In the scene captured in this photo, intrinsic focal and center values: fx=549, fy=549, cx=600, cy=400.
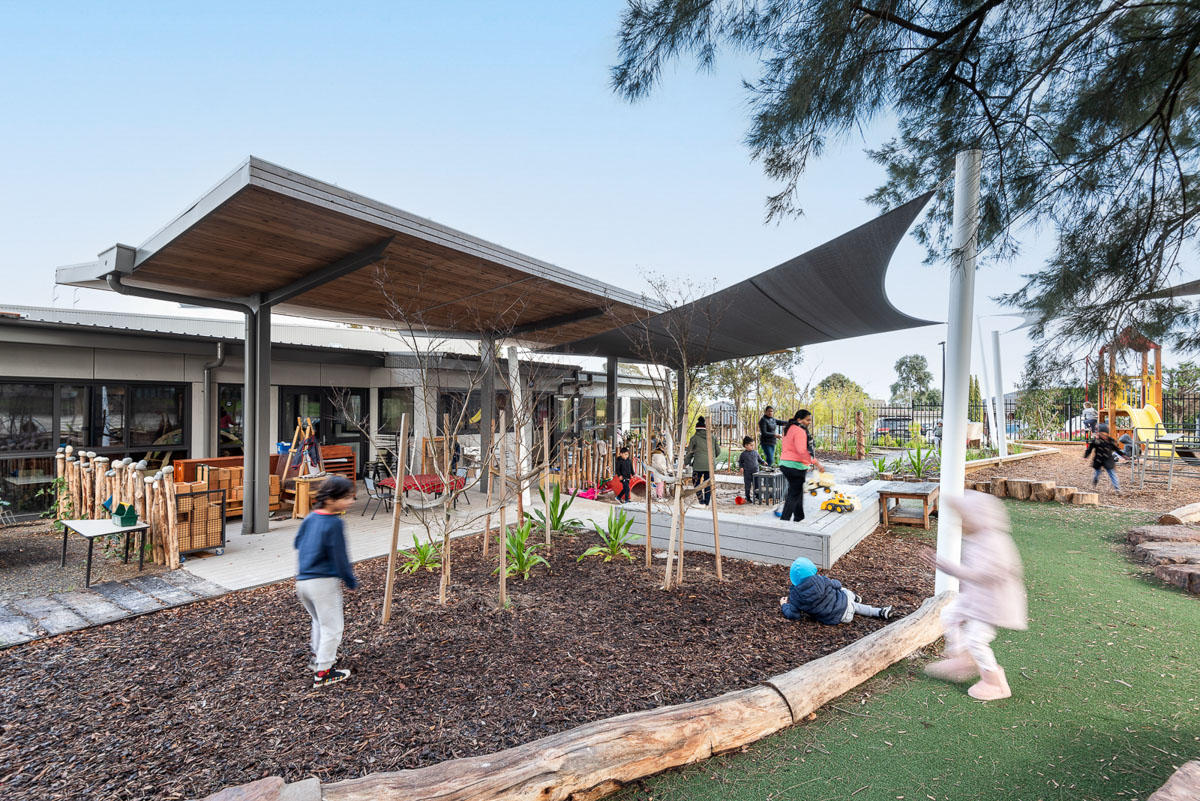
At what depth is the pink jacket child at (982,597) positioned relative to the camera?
9.34 ft

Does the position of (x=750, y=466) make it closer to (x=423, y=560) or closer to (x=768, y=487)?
(x=768, y=487)

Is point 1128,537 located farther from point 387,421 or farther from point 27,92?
point 27,92

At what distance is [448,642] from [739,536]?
3354mm

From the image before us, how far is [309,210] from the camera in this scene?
15.1 ft

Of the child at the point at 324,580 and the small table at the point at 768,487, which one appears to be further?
the small table at the point at 768,487

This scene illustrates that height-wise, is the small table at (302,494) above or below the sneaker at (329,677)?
above

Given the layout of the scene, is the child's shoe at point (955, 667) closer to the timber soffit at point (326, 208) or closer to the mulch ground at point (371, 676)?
the mulch ground at point (371, 676)

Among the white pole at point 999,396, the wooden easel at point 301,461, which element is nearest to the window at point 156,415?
the wooden easel at point 301,461

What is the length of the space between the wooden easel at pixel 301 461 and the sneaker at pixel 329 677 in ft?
18.7

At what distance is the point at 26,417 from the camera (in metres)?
7.79

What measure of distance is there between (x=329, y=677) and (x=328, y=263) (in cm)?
456

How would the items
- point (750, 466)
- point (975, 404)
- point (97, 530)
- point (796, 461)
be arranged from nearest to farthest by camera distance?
point (97, 530) < point (796, 461) < point (750, 466) < point (975, 404)

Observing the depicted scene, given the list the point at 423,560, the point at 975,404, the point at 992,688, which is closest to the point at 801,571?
the point at 992,688

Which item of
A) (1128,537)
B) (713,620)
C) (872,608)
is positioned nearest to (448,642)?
(713,620)
